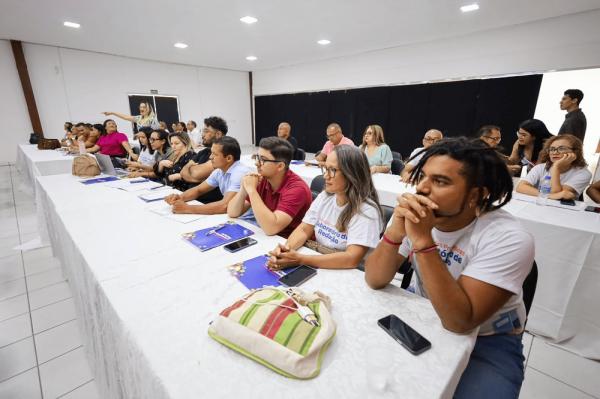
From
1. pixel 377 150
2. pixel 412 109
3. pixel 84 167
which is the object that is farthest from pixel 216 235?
pixel 412 109

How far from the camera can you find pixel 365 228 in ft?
4.36

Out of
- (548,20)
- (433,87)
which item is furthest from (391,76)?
(548,20)

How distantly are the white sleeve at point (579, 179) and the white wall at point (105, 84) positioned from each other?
398 inches

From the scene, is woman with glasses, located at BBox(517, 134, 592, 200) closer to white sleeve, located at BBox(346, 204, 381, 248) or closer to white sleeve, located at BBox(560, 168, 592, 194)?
white sleeve, located at BBox(560, 168, 592, 194)

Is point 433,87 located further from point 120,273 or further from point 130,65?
point 130,65

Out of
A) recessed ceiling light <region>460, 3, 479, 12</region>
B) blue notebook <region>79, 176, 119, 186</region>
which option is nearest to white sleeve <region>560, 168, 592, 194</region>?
recessed ceiling light <region>460, 3, 479, 12</region>

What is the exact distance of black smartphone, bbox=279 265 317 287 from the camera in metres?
1.14

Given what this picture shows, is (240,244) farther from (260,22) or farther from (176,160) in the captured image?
(260,22)

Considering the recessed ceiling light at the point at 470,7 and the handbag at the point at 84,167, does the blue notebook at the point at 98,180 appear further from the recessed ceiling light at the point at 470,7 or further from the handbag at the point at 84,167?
the recessed ceiling light at the point at 470,7

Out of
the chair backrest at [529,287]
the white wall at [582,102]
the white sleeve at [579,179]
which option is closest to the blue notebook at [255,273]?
the chair backrest at [529,287]

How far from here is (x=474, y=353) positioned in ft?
3.32

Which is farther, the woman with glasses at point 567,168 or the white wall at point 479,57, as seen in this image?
the white wall at point 479,57

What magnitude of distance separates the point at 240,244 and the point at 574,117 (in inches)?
190

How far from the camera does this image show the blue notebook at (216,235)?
147 cm
